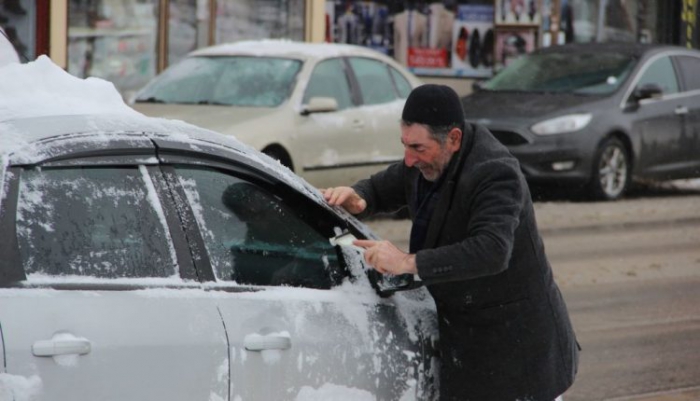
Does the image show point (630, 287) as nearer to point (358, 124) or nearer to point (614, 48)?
point (358, 124)

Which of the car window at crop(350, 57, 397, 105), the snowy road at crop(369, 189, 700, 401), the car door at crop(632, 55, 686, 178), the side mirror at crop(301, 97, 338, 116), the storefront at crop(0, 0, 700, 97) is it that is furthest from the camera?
the storefront at crop(0, 0, 700, 97)

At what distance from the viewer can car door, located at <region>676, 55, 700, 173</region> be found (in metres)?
15.8

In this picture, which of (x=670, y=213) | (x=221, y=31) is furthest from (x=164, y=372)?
(x=221, y=31)

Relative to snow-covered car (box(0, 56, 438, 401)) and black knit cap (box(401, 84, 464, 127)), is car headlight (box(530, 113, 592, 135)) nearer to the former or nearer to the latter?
snow-covered car (box(0, 56, 438, 401))

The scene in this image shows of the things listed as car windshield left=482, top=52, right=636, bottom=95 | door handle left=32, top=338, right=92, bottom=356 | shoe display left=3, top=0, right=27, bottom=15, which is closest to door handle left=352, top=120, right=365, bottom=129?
car windshield left=482, top=52, right=636, bottom=95

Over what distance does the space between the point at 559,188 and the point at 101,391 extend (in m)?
12.5

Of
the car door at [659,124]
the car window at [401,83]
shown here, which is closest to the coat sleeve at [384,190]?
the car window at [401,83]

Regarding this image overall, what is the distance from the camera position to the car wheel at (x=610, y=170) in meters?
14.8

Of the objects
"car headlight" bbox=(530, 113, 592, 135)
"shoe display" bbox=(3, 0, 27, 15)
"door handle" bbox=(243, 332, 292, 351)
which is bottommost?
"car headlight" bbox=(530, 113, 592, 135)

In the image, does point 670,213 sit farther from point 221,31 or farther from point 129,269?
point 129,269

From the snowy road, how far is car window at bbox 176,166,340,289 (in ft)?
10.5

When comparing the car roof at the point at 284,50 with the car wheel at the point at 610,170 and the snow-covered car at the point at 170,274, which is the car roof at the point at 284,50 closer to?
the car wheel at the point at 610,170

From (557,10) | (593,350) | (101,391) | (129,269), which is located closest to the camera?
(101,391)

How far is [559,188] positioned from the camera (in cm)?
1569
